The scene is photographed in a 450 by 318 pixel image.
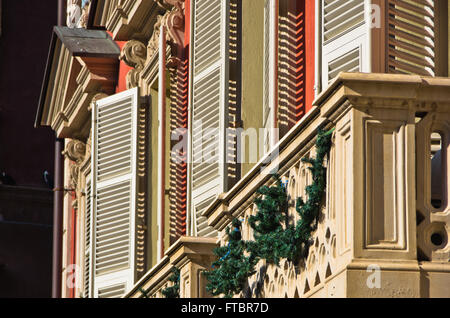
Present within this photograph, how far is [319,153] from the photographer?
8039 millimetres

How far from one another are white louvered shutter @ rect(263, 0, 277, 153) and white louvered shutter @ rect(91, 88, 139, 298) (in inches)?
205

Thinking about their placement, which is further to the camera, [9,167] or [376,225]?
[9,167]

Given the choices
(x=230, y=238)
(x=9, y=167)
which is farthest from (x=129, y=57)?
(x=9, y=167)

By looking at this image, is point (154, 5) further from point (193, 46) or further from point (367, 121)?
point (367, 121)

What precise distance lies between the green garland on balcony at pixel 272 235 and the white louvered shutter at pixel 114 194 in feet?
19.7

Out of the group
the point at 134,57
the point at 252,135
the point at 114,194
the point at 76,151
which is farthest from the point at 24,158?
the point at 252,135

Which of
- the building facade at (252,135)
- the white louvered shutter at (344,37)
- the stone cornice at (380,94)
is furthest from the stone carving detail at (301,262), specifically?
the white louvered shutter at (344,37)

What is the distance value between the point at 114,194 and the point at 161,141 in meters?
2.29

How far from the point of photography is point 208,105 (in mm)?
12602

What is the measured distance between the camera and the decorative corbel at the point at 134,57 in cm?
1717

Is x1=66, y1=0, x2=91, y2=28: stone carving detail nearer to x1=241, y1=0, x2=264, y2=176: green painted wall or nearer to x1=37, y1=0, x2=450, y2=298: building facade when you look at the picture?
x1=37, y1=0, x2=450, y2=298: building facade

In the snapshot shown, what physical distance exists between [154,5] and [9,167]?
13412mm

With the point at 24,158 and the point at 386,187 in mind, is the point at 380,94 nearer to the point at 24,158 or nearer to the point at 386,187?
the point at 386,187

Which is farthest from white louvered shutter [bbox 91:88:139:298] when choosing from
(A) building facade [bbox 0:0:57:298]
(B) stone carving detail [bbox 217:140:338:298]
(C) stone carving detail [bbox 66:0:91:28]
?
(A) building facade [bbox 0:0:57:298]
